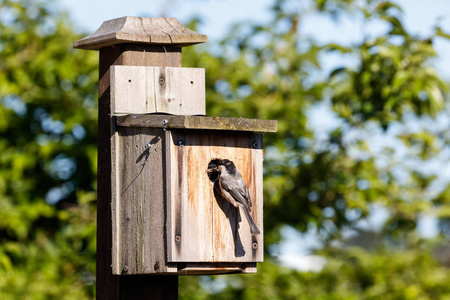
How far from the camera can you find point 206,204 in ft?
9.57

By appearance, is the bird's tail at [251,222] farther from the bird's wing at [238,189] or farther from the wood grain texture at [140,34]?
the wood grain texture at [140,34]

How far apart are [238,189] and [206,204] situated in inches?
5.5

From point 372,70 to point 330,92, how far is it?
6.15 ft

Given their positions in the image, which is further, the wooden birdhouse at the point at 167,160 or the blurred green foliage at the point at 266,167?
the blurred green foliage at the point at 266,167

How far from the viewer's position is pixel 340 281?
6906 mm

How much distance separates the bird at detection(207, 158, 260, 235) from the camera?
2.88m

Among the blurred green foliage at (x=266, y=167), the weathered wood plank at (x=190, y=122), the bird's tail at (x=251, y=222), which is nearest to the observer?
the weathered wood plank at (x=190, y=122)

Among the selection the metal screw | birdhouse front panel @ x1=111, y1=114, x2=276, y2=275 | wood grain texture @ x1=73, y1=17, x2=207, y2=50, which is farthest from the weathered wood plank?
the metal screw

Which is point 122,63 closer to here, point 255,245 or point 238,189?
point 238,189

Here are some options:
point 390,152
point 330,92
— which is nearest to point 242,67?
point 330,92

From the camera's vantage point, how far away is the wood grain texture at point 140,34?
9.64 feet

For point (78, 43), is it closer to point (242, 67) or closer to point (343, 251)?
point (242, 67)

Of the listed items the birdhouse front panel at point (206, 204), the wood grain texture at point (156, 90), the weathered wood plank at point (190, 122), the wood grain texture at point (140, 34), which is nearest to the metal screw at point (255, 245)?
the birdhouse front panel at point (206, 204)

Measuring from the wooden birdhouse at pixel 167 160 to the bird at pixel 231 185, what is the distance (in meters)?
0.02
